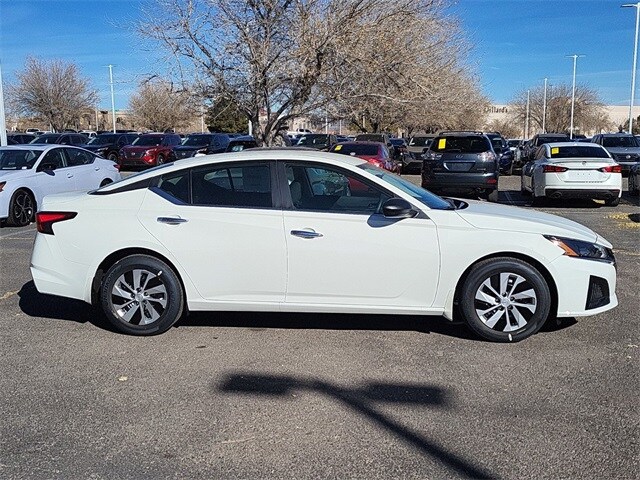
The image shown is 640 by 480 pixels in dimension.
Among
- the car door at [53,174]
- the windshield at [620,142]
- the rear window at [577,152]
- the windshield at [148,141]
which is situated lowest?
the car door at [53,174]

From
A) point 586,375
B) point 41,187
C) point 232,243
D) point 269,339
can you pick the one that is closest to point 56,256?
point 232,243

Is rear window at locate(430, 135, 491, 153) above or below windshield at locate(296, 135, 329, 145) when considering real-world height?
below

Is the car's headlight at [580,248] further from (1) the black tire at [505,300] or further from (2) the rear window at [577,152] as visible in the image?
(2) the rear window at [577,152]

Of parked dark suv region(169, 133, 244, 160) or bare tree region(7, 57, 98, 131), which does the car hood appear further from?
bare tree region(7, 57, 98, 131)

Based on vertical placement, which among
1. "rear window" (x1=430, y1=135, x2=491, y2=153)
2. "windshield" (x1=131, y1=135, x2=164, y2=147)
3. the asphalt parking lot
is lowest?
the asphalt parking lot

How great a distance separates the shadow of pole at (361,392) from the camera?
155 inches

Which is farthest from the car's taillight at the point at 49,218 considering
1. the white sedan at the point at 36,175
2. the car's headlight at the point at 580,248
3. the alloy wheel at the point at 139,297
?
the white sedan at the point at 36,175

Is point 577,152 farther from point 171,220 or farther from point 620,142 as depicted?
point 620,142

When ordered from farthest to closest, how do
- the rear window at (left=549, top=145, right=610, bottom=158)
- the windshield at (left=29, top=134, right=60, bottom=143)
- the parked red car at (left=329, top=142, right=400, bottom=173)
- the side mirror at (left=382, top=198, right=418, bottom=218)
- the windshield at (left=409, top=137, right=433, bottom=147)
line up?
the windshield at (left=29, top=134, right=60, bottom=143), the windshield at (left=409, top=137, right=433, bottom=147), the parked red car at (left=329, top=142, right=400, bottom=173), the rear window at (left=549, top=145, right=610, bottom=158), the side mirror at (left=382, top=198, right=418, bottom=218)

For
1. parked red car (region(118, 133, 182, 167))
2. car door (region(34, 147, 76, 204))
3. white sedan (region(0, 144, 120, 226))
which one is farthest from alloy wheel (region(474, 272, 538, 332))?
parked red car (region(118, 133, 182, 167))

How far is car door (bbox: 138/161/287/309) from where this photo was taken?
5.36 m

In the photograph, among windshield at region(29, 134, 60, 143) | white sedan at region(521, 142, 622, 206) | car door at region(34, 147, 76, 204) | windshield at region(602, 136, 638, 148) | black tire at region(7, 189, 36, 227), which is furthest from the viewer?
windshield at region(29, 134, 60, 143)

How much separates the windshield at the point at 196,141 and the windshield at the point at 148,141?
136cm

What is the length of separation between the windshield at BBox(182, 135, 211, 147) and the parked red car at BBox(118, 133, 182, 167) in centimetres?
98
